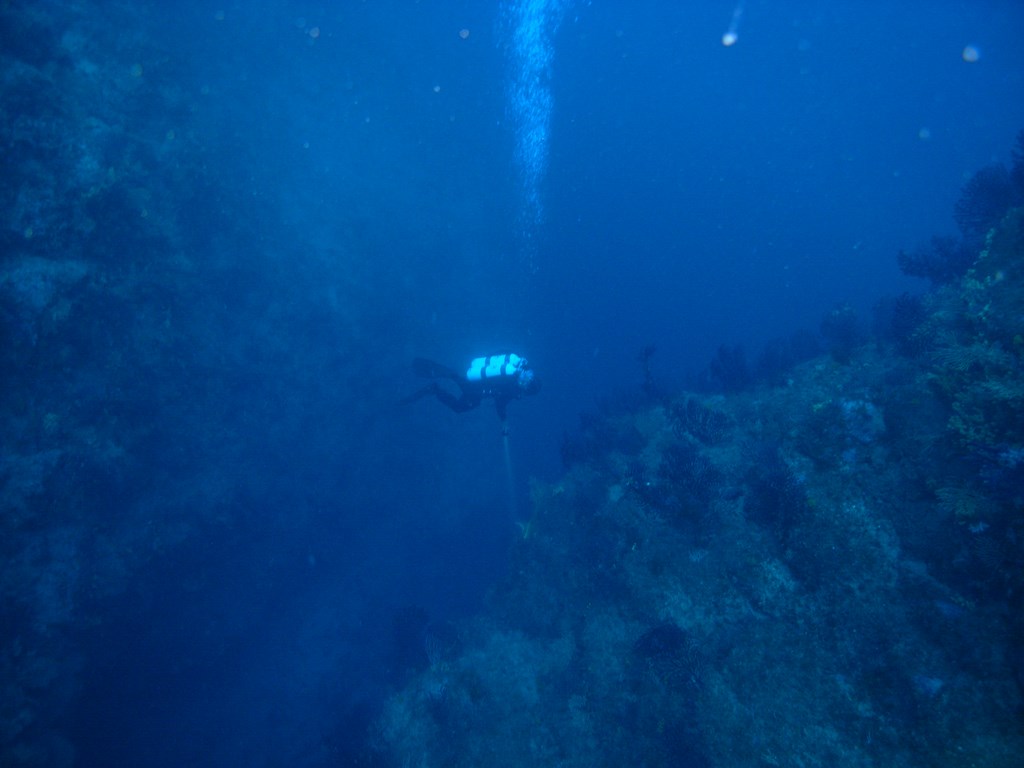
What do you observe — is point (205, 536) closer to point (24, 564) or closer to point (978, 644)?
point (24, 564)

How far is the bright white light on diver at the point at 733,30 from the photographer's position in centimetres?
5413

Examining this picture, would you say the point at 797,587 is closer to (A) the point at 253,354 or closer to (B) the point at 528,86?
(A) the point at 253,354

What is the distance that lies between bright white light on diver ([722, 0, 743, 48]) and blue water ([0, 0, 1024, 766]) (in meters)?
27.2

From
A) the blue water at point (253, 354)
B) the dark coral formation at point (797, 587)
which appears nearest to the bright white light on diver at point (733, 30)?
the blue water at point (253, 354)

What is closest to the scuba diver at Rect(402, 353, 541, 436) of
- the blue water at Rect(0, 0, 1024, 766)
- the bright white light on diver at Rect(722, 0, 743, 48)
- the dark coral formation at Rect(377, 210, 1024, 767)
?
the dark coral formation at Rect(377, 210, 1024, 767)

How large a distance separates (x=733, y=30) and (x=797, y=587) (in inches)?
3037

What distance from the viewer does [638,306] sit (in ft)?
157

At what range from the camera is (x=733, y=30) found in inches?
2359

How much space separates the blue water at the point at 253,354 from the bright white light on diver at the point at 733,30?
27.2 m

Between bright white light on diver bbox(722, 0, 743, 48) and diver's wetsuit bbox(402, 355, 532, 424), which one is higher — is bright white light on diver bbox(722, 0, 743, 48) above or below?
above

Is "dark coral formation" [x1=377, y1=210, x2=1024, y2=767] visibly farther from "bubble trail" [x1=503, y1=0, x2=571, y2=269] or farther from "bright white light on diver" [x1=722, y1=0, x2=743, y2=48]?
"bright white light on diver" [x1=722, y1=0, x2=743, y2=48]

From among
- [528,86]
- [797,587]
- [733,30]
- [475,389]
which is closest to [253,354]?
[475,389]

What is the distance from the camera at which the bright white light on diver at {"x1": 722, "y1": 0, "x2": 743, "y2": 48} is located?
5413 centimetres

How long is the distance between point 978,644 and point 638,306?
4537 centimetres
